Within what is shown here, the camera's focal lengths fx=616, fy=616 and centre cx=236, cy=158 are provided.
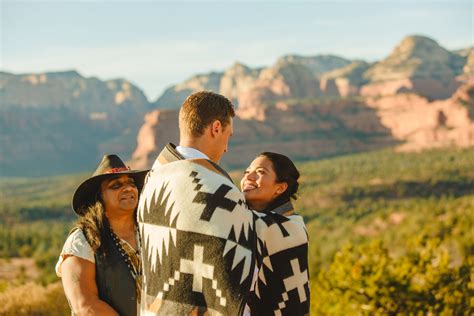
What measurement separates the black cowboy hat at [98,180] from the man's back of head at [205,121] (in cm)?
102

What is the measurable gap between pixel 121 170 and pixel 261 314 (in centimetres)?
133

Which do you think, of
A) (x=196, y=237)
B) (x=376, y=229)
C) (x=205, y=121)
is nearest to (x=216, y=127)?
(x=205, y=121)

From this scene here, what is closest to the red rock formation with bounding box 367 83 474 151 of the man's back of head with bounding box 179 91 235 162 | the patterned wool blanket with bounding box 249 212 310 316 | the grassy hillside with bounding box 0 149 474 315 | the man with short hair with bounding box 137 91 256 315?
the grassy hillside with bounding box 0 149 474 315

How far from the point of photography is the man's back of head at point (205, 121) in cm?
278

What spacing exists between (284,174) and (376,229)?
46.2 metres

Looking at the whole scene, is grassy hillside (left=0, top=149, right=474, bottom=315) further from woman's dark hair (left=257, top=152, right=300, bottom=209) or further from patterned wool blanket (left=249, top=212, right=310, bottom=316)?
patterned wool blanket (left=249, top=212, right=310, bottom=316)

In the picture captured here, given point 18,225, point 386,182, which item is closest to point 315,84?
point 386,182

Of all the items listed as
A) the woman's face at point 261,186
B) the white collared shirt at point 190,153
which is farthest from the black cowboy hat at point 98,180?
the white collared shirt at point 190,153

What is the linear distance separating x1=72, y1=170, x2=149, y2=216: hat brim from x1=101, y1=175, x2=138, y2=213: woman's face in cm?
4

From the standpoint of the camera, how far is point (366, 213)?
187 feet

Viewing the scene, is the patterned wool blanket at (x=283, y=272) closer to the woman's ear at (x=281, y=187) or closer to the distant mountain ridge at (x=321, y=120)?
the woman's ear at (x=281, y=187)

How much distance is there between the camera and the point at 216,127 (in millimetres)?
2809

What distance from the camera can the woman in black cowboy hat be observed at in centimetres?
343

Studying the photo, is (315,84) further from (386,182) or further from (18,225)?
(18,225)
